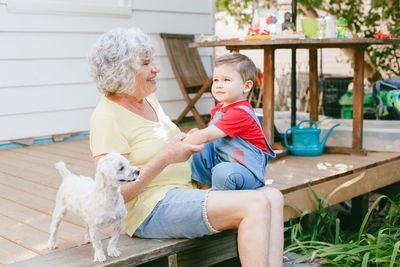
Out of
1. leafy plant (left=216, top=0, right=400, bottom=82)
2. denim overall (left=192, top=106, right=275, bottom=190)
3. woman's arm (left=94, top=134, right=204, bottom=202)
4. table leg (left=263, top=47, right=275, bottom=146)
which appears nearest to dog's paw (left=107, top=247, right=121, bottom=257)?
woman's arm (left=94, top=134, right=204, bottom=202)

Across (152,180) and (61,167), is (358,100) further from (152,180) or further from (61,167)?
(61,167)

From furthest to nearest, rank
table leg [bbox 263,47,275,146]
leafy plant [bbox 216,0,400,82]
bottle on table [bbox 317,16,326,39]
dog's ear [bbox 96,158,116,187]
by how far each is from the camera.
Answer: leafy plant [bbox 216,0,400,82]
table leg [bbox 263,47,275,146]
bottle on table [bbox 317,16,326,39]
dog's ear [bbox 96,158,116,187]

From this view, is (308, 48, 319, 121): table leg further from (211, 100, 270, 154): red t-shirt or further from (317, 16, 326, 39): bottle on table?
(211, 100, 270, 154): red t-shirt

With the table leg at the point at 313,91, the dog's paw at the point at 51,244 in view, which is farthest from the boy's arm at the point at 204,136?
the table leg at the point at 313,91

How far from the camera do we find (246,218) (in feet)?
6.77

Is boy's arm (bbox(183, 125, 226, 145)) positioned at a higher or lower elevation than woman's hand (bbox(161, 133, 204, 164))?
higher

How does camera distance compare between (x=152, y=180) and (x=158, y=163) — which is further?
(x=152, y=180)

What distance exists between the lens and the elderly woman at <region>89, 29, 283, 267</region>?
2.06 m

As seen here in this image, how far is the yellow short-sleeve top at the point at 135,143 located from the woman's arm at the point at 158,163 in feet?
0.32

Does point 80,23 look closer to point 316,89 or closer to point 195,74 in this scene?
point 195,74

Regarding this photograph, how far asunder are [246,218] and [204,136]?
41 centimetres

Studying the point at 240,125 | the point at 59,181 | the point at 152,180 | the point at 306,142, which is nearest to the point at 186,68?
the point at 306,142

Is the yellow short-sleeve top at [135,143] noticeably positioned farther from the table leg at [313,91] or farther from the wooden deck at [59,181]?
the table leg at [313,91]

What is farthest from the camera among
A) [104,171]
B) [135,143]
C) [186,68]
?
[186,68]
